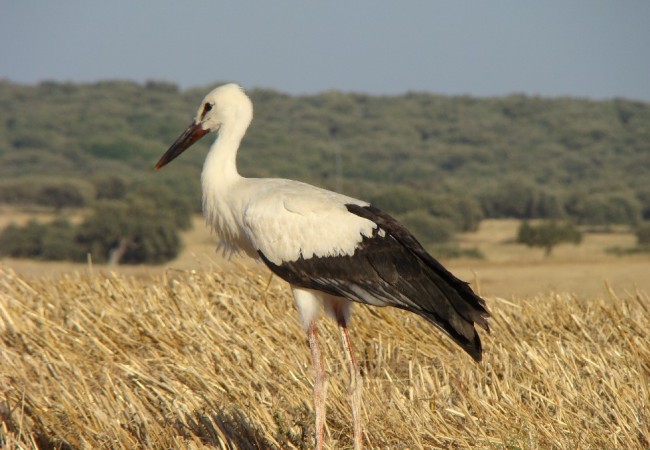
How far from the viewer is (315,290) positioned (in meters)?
6.20

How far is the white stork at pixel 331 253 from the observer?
19.2 feet

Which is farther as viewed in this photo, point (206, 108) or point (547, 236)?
point (547, 236)

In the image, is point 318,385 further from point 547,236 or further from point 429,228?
point 429,228

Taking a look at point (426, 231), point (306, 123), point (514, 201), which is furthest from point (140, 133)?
point (426, 231)

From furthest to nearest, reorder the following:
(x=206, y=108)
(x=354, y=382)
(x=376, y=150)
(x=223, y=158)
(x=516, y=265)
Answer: (x=376, y=150) < (x=516, y=265) < (x=206, y=108) < (x=223, y=158) < (x=354, y=382)

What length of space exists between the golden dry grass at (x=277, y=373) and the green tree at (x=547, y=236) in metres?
21.1

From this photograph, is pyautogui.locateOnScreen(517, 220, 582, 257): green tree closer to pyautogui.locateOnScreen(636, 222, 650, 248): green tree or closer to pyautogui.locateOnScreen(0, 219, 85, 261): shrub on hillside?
pyautogui.locateOnScreen(636, 222, 650, 248): green tree

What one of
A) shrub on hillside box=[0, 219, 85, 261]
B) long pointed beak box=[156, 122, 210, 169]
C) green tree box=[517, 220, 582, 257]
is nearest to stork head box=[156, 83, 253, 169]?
long pointed beak box=[156, 122, 210, 169]

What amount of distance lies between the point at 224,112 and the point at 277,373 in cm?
157

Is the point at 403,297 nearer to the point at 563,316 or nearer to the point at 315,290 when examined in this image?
the point at 315,290

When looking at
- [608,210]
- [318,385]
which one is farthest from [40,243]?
[318,385]

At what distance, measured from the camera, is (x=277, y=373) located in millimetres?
6602

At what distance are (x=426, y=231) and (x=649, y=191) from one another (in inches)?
502

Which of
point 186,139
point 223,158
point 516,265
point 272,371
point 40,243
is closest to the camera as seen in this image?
point 223,158
